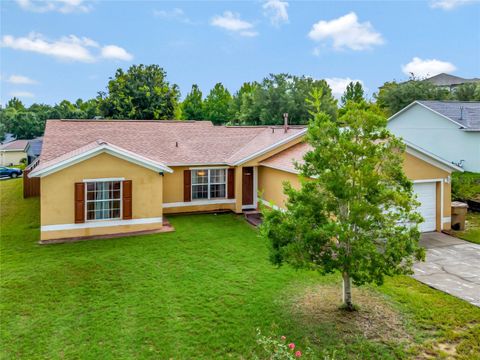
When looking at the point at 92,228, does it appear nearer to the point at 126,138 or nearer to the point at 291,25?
the point at 126,138

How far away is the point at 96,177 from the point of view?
13430 millimetres

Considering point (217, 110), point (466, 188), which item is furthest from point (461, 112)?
point (217, 110)

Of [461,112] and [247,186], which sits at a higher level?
[461,112]

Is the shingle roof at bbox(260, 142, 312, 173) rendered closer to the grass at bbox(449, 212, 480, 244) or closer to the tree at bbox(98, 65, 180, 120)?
the grass at bbox(449, 212, 480, 244)

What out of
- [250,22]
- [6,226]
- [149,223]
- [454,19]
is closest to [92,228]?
[149,223]

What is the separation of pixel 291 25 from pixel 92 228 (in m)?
18.6

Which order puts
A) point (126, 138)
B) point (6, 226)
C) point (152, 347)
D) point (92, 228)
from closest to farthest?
point (152, 347) → point (92, 228) → point (6, 226) → point (126, 138)

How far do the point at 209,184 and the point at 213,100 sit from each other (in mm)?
50777

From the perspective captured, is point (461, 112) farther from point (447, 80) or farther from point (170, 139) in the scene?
point (447, 80)

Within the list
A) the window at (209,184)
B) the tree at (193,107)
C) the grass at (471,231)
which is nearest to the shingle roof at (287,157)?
the window at (209,184)

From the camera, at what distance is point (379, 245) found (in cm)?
708

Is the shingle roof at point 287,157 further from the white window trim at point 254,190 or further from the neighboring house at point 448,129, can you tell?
the neighboring house at point 448,129

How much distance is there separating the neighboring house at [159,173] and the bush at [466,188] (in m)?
4.97

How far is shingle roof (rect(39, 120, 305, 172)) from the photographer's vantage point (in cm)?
1706
